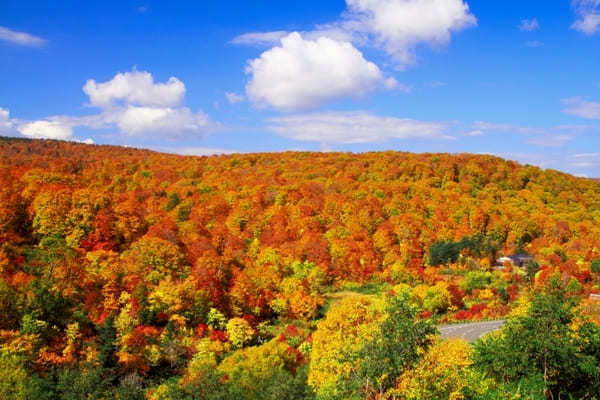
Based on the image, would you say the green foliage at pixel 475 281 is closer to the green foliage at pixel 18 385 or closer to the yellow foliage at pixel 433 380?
the yellow foliage at pixel 433 380

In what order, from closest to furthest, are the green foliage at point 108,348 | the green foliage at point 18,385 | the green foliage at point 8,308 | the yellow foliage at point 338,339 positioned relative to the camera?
the yellow foliage at point 338,339
the green foliage at point 18,385
the green foliage at point 108,348
the green foliage at point 8,308

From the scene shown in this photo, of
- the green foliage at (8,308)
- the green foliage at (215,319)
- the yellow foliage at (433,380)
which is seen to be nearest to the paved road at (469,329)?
the green foliage at (215,319)

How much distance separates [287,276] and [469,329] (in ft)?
74.8

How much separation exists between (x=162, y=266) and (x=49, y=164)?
61823 millimetres

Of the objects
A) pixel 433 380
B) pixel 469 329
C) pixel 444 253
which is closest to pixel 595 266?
pixel 444 253

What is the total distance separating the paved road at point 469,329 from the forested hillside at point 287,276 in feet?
8.94

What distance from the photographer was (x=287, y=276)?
57.7 m

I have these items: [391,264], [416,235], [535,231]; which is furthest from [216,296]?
[535,231]

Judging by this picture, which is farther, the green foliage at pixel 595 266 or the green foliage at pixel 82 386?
the green foliage at pixel 595 266

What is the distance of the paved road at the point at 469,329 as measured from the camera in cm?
3781

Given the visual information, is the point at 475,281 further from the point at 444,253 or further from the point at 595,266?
the point at 595,266

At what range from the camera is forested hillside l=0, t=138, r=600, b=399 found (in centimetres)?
2023

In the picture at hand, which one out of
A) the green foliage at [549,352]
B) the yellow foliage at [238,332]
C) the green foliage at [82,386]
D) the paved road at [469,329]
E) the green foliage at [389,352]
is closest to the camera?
the green foliage at [389,352]

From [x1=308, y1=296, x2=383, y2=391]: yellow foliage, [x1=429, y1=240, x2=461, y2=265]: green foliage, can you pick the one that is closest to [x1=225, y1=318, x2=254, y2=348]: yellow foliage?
[x1=308, y1=296, x2=383, y2=391]: yellow foliage
